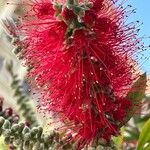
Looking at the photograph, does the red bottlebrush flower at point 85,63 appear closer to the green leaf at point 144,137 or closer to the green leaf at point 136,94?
the green leaf at point 136,94

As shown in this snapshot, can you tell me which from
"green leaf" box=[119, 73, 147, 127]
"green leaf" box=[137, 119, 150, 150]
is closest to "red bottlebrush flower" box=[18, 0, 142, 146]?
"green leaf" box=[119, 73, 147, 127]

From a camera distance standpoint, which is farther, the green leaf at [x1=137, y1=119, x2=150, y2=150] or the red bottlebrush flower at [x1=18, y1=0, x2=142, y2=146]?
the green leaf at [x1=137, y1=119, x2=150, y2=150]

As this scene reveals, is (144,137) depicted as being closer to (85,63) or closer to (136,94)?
(136,94)

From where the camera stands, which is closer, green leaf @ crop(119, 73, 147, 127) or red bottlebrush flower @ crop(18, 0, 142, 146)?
red bottlebrush flower @ crop(18, 0, 142, 146)

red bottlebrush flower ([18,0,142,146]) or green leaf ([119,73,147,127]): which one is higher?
red bottlebrush flower ([18,0,142,146])

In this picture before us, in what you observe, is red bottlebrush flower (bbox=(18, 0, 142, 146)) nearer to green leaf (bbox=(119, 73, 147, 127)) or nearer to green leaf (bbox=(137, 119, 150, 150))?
green leaf (bbox=(119, 73, 147, 127))

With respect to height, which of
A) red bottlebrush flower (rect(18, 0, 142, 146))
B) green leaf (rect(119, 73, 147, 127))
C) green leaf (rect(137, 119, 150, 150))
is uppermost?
red bottlebrush flower (rect(18, 0, 142, 146))
